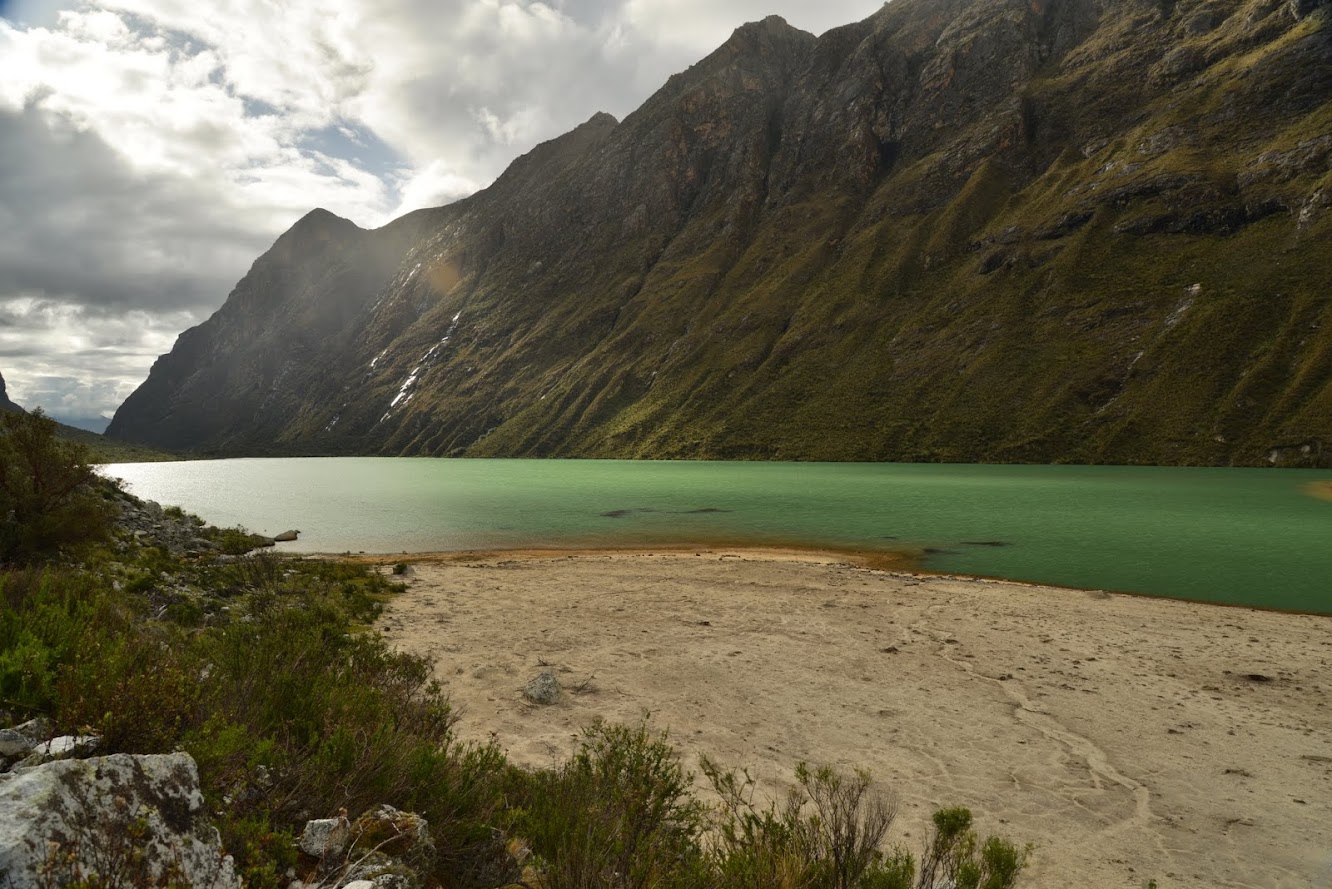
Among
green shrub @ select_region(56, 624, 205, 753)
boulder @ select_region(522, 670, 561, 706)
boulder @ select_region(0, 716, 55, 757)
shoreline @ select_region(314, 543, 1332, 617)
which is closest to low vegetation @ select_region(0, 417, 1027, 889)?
green shrub @ select_region(56, 624, 205, 753)

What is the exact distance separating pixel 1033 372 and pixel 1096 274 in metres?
28.4

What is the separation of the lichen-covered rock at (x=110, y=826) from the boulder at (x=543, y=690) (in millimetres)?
9904

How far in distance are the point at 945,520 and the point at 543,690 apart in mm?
36598

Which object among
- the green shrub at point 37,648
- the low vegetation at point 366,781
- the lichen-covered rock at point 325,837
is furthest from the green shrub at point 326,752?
the green shrub at point 37,648

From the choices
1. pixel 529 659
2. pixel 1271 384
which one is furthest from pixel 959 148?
pixel 529 659

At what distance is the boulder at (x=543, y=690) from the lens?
13.1 m

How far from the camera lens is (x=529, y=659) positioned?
15953 millimetres

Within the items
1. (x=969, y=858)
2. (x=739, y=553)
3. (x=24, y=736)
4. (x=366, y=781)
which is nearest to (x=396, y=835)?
(x=366, y=781)

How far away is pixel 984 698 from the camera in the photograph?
13.6 m

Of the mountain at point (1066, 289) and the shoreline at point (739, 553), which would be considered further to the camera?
the mountain at point (1066, 289)

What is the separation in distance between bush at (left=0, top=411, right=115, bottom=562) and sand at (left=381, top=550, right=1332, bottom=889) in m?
8.58

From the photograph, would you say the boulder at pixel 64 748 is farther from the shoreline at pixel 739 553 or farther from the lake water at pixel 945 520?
the lake water at pixel 945 520

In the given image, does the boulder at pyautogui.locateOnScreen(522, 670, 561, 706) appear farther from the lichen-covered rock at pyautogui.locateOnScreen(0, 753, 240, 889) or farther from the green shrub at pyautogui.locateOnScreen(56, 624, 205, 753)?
the lichen-covered rock at pyautogui.locateOnScreen(0, 753, 240, 889)

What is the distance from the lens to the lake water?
27714 mm
